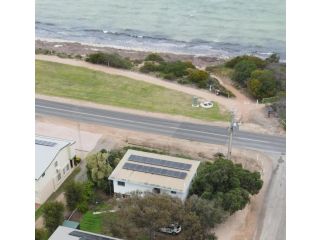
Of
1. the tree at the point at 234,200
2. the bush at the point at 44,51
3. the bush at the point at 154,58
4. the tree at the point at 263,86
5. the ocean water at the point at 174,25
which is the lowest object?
the tree at the point at 234,200

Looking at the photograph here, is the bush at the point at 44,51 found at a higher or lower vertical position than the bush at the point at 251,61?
higher

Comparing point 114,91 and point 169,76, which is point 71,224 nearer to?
point 114,91

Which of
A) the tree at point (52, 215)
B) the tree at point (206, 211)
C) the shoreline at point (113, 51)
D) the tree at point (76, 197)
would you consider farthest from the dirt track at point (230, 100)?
the tree at point (52, 215)

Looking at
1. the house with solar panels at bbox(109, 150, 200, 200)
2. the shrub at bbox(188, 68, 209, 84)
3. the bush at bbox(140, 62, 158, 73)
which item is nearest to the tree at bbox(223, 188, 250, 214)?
the house with solar panels at bbox(109, 150, 200, 200)

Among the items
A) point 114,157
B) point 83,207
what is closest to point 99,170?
point 114,157

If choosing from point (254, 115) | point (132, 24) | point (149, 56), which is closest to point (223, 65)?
point (149, 56)

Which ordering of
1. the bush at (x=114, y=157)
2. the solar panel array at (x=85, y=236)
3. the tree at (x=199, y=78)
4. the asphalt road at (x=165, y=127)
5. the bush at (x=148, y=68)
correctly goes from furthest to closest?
1. the bush at (x=148, y=68)
2. the tree at (x=199, y=78)
3. the asphalt road at (x=165, y=127)
4. the bush at (x=114, y=157)
5. the solar panel array at (x=85, y=236)

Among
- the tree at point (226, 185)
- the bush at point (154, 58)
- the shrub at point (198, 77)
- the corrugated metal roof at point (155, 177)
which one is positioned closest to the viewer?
the tree at point (226, 185)

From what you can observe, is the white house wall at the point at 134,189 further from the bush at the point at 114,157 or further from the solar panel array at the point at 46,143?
the solar panel array at the point at 46,143

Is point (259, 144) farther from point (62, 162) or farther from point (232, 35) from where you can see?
point (232, 35)
